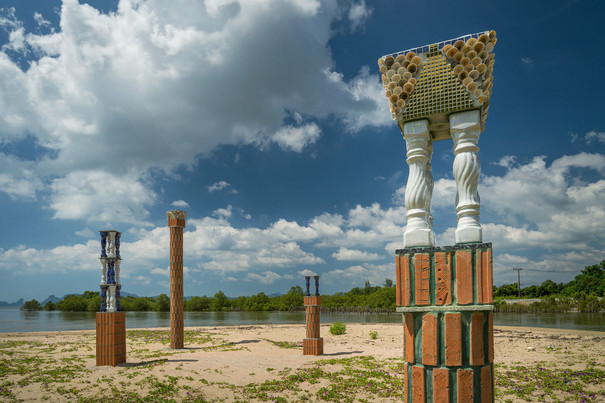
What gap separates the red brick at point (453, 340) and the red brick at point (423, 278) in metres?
0.22

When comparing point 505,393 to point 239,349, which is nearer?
point 505,393

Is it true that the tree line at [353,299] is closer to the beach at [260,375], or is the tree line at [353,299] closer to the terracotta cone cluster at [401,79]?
the beach at [260,375]

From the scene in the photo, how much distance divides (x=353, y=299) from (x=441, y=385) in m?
58.4

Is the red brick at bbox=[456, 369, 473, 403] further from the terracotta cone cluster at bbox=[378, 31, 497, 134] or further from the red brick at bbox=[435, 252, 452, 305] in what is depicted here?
the terracotta cone cluster at bbox=[378, 31, 497, 134]

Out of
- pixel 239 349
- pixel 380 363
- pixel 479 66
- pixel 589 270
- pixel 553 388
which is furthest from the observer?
pixel 589 270

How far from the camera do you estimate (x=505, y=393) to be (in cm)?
750

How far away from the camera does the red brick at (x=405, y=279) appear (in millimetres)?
3299

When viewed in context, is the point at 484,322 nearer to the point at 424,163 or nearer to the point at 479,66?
the point at 424,163

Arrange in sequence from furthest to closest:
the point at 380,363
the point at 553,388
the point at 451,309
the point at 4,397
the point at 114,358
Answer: the point at 380,363, the point at 114,358, the point at 553,388, the point at 4,397, the point at 451,309

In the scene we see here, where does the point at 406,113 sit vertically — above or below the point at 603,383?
above

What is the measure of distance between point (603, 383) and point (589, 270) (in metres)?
50.9

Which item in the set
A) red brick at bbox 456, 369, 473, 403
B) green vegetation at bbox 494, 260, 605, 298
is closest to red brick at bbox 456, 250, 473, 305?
red brick at bbox 456, 369, 473, 403

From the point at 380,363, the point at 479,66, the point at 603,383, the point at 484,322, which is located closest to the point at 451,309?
the point at 484,322

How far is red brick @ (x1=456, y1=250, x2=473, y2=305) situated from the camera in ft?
10.3
